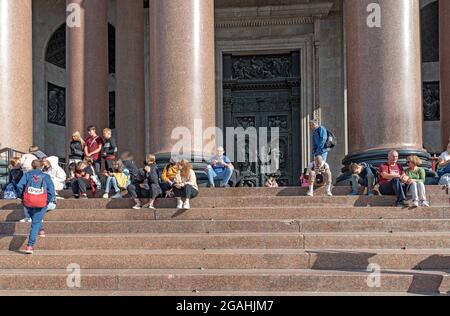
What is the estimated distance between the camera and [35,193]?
11.0 meters

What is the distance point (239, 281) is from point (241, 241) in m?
1.64

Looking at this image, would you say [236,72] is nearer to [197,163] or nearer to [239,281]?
[197,163]

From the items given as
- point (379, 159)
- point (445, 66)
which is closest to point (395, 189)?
point (379, 159)

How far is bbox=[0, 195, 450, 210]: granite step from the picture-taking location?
1220cm

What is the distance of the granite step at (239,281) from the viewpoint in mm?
8820

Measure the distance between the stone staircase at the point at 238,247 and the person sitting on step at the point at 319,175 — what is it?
0.24 metres

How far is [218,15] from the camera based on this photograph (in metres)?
23.4

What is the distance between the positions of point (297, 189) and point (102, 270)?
4.79 metres

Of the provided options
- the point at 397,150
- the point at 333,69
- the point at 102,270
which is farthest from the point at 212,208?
the point at 333,69

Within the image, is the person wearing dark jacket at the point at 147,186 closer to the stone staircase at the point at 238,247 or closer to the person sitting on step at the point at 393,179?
the stone staircase at the point at 238,247

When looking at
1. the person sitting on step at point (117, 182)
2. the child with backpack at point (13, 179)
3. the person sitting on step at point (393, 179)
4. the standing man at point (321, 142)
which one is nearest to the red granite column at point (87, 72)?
the child with backpack at point (13, 179)

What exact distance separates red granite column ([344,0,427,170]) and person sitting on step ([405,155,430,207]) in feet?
3.05

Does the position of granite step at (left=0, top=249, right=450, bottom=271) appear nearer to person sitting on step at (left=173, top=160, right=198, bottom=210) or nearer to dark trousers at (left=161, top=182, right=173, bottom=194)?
person sitting on step at (left=173, top=160, right=198, bottom=210)

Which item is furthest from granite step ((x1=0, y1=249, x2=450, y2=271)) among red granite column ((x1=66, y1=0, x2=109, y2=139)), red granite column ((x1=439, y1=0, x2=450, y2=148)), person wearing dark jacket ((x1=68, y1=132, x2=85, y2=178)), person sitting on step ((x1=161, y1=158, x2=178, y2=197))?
red granite column ((x1=439, y1=0, x2=450, y2=148))
